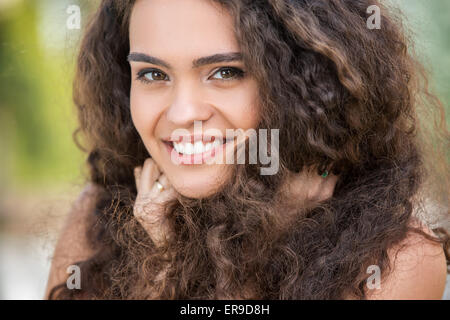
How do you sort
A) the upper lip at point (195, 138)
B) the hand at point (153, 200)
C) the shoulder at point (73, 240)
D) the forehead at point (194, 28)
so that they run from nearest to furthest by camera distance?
the forehead at point (194, 28)
the upper lip at point (195, 138)
the hand at point (153, 200)
the shoulder at point (73, 240)

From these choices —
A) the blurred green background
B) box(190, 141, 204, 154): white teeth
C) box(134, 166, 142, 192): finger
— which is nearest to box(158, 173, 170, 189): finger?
box(134, 166, 142, 192): finger

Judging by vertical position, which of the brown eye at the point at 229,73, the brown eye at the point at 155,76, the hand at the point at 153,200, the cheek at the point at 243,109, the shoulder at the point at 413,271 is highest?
the brown eye at the point at 155,76

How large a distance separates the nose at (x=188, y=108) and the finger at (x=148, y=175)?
1.28 ft

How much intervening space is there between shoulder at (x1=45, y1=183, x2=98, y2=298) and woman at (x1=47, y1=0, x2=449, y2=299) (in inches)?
13.8

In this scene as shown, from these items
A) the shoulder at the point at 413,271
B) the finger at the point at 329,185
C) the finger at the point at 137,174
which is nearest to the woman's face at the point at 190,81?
the finger at the point at 137,174

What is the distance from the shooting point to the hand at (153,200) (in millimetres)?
1871

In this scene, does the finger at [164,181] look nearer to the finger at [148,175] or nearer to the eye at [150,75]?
the finger at [148,175]

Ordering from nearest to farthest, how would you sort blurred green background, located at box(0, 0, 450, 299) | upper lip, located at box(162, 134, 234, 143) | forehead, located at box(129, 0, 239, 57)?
forehead, located at box(129, 0, 239, 57)
upper lip, located at box(162, 134, 234, 143)
blurred green background, located at box(0, 0, 450, 299)

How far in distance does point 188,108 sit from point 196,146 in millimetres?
165

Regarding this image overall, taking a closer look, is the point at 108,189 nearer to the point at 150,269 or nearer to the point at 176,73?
the point at 150,269

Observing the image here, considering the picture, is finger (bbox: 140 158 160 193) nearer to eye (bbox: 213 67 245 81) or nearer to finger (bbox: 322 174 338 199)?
eye (bbox: 213 67 245 81)

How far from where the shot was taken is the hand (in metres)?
1.87

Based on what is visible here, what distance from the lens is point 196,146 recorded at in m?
1.78

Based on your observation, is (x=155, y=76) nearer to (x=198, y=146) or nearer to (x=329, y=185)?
(x=198, y=146)
